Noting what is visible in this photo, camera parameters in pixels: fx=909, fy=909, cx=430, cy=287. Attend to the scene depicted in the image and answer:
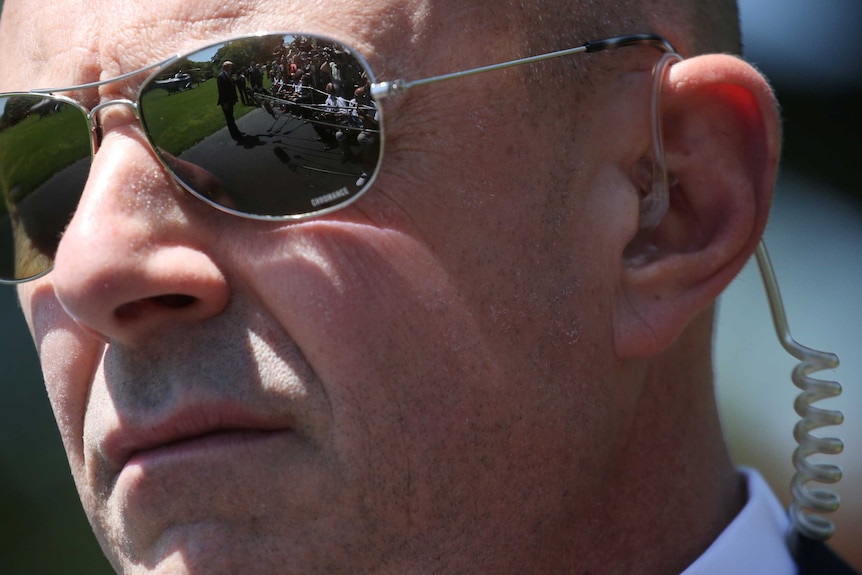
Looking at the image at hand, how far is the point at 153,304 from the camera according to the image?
1920mm

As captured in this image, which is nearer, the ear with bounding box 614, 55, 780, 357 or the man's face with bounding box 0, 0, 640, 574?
the man's face with bounding box 0, 0, 640, 574

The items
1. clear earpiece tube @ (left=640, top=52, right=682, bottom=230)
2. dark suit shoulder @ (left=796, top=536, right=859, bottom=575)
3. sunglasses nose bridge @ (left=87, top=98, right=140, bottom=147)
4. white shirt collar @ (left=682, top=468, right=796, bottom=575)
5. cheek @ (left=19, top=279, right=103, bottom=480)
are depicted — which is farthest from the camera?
dark suit shoulder @ (left=796, top=536, right=859, bottom=575)

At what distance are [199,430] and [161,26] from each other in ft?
2.89

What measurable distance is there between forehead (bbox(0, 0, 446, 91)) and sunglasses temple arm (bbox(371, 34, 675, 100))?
0.33ft

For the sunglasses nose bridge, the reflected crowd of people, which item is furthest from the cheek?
the reflected crowd of people

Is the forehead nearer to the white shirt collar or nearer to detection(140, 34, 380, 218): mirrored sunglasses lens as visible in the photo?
detection(140, 34, 380, 218): mirrored sunglasses lens

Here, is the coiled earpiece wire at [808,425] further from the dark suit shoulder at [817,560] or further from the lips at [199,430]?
the lips at [199,430]

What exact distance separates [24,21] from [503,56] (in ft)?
4.09

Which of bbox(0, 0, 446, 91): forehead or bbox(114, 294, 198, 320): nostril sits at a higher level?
bbox(0, 0, 446, 91): forehead

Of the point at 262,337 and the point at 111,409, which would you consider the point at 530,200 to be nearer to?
the point at 262,337

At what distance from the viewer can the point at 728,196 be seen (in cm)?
230

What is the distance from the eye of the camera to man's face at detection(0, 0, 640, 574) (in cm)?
190

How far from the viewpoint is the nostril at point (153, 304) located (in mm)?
1912

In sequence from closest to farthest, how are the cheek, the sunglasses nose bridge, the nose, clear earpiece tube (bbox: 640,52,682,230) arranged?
the nose, the sunglasses nose bridge, the cheek, clear earpiece tube (bbox: 640,52,682,230)
